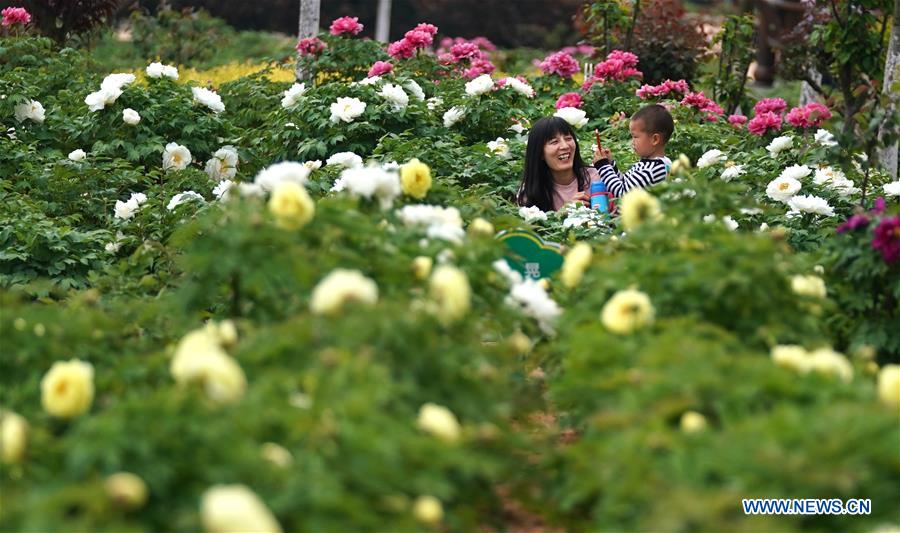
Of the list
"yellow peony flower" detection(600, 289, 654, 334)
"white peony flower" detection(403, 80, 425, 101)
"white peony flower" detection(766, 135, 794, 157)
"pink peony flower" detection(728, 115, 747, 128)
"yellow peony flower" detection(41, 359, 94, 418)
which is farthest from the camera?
"pink peony flower" detection(728, 115, 747, 128)

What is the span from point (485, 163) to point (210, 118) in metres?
1.70

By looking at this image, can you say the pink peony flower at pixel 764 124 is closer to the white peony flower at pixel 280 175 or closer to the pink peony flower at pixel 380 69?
the pink peony flower at pixel 380 69

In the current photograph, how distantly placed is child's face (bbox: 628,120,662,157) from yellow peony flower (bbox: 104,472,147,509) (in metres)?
4.41

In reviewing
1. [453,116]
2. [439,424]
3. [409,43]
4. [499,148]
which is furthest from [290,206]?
[409,43]

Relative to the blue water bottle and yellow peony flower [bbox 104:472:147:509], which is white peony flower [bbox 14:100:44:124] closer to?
the blue water bottle

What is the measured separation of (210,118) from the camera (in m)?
7.64

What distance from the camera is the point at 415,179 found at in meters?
4.10

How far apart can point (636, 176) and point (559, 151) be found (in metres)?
0.39

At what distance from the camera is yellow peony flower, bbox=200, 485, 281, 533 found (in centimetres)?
227

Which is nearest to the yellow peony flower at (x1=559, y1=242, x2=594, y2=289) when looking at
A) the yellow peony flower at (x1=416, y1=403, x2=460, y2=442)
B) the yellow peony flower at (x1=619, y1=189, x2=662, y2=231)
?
the yellow peony flower at (x1=619, y1=189, x2=662, y2=231)

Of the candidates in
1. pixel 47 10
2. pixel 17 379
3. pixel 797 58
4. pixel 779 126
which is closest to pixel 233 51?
pixel 47 10

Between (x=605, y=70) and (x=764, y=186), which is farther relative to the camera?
(x=605, y=70)

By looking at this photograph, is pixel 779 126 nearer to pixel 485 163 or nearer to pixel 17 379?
pixel 485 163

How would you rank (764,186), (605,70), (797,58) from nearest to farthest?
(764,186), (605,70), (797,58)
